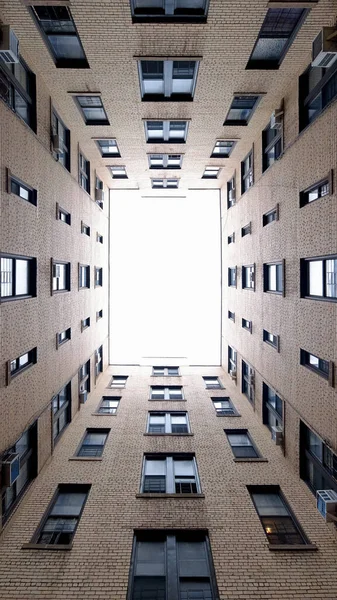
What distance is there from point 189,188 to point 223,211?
348cm

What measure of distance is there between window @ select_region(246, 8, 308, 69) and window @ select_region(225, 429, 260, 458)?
49.5 ft

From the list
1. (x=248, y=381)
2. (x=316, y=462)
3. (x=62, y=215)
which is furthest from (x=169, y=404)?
(x=62, y=215)

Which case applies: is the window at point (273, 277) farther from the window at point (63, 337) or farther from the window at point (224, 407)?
the window at point (63, 337)

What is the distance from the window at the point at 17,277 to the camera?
11.2 m

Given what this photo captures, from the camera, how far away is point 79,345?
2005 cm

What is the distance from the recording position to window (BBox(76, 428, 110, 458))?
15.7m

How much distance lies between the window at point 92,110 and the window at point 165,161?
5117 mm

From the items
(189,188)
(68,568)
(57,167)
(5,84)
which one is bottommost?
(68,568)

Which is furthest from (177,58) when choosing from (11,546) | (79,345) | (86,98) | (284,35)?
(11,546)

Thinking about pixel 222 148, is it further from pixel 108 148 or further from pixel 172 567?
pixel 172 567

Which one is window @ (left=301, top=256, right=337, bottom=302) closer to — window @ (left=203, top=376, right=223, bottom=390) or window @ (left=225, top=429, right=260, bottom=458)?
window @ (left=225, top=429, right=260, bottom=458)

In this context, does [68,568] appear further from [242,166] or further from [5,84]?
[242,166]

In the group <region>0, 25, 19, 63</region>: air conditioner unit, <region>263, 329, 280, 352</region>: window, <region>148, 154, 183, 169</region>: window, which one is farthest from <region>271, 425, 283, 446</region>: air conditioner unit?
<region>148, 154, 183, 169</region>: window

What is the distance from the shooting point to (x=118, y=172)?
26.0 meters
